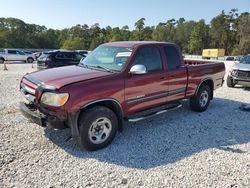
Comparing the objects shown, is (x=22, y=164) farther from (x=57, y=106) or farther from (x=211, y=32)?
(x=211, y=32)

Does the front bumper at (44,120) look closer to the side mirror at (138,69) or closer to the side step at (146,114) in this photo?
the side step at (146,114)

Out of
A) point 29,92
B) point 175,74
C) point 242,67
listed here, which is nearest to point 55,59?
point 242,67

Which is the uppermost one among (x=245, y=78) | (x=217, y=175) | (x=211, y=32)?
(x=211, y=32)

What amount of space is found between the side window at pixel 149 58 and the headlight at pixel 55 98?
169cm

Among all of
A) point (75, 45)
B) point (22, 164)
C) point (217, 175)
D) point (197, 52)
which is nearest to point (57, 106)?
point (22, 164)

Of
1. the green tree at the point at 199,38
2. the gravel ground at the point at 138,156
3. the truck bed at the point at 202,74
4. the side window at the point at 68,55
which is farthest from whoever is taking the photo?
the green tree at the point at 199,38

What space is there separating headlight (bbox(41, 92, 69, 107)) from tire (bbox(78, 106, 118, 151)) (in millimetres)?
441

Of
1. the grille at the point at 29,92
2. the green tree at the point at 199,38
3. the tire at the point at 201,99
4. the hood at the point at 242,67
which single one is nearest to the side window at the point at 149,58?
the tire at the point at 201,99

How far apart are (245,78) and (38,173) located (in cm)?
955

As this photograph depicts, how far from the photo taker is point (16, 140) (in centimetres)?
→ 494

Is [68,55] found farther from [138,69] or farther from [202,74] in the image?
[138,69]

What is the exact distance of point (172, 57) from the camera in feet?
20.2

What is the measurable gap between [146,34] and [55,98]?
103 meters

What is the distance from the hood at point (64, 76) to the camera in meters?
4.45
